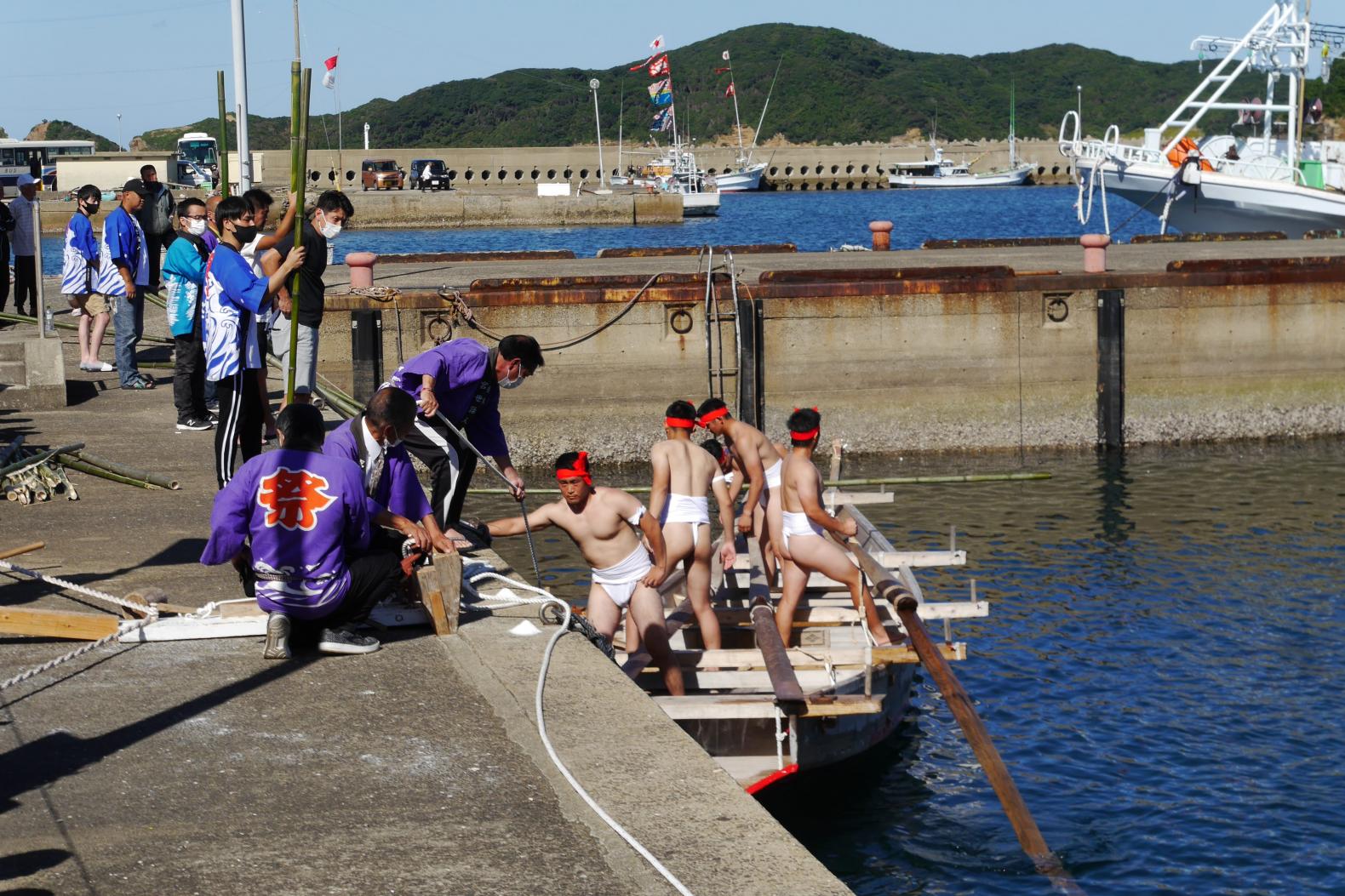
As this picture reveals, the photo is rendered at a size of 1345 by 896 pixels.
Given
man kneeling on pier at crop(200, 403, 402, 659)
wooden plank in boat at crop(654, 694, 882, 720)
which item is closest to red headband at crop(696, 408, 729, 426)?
wooden plank in boat at crop(654, 694, 882, 720)

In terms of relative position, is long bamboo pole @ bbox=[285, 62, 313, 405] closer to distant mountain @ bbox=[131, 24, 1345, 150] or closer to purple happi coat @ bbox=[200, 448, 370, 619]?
purple happi coat @ bbox=[200, 448, 370, 619]

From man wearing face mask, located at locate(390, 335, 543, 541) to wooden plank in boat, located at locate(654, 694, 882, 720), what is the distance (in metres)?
1.67

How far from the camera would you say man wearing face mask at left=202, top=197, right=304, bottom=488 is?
32.4ft

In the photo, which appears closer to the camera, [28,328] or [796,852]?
[796,852]

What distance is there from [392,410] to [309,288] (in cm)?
486

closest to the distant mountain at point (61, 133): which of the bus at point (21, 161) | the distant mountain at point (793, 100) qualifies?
the distant mountain at point (793, 100)

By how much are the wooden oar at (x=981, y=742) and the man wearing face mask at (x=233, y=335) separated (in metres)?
4.26

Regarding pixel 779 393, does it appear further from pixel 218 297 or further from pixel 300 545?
pixel 300 545

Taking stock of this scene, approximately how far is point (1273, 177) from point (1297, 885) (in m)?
35.4

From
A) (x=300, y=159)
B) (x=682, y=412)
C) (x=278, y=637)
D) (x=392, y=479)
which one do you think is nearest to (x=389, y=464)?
(x=392, y=479)

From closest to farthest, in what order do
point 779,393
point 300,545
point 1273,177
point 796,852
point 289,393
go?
point 796,852 → point 300,545 → point 289,393 → point 779,393 → point 1273,177

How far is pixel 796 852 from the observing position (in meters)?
5.24

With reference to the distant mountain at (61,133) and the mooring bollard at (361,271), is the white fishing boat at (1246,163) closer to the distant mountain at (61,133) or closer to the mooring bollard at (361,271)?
the mooring bollard at (361,271)

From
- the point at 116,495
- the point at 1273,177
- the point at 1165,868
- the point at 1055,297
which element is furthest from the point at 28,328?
the point at 1273,177
